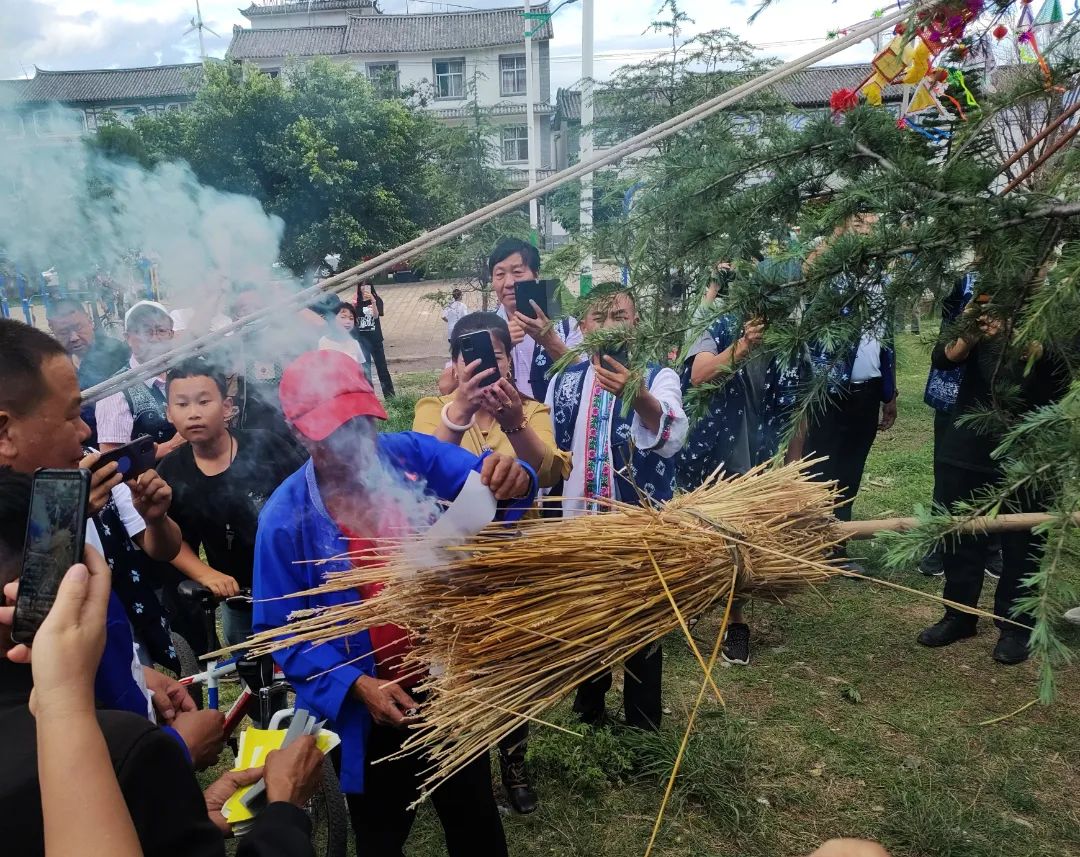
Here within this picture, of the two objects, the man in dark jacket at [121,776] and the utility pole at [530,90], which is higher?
the utility pole at [530,90]

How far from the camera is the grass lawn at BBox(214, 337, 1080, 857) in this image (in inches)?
120

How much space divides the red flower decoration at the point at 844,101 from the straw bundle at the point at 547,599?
3.60 feet

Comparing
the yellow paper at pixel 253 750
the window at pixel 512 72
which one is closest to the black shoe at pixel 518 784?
the yellow paper at pixel 253 750

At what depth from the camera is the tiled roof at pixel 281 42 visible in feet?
19.2

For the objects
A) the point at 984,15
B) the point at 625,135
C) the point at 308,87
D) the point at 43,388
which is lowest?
the point at 43,388

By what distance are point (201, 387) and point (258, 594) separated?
4.35ft

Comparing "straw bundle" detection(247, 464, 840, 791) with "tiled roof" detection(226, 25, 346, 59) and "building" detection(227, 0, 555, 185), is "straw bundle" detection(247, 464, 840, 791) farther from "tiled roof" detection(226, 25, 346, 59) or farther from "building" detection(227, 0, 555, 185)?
"tiled roof" detection(226, 25, 346, 59)

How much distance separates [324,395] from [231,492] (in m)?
1.33

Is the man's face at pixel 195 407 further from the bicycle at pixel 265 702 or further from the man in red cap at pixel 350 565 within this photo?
the man in red cap at pixel 350 565

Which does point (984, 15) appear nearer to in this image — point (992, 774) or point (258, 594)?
point (258, 594)

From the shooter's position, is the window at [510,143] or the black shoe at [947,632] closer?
the black shoe at [947,632]

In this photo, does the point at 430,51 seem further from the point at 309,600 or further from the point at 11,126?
the point at 309,600

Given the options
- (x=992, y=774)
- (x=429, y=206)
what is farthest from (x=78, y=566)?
(x=429, y=206)

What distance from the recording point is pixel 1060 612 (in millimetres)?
1287
